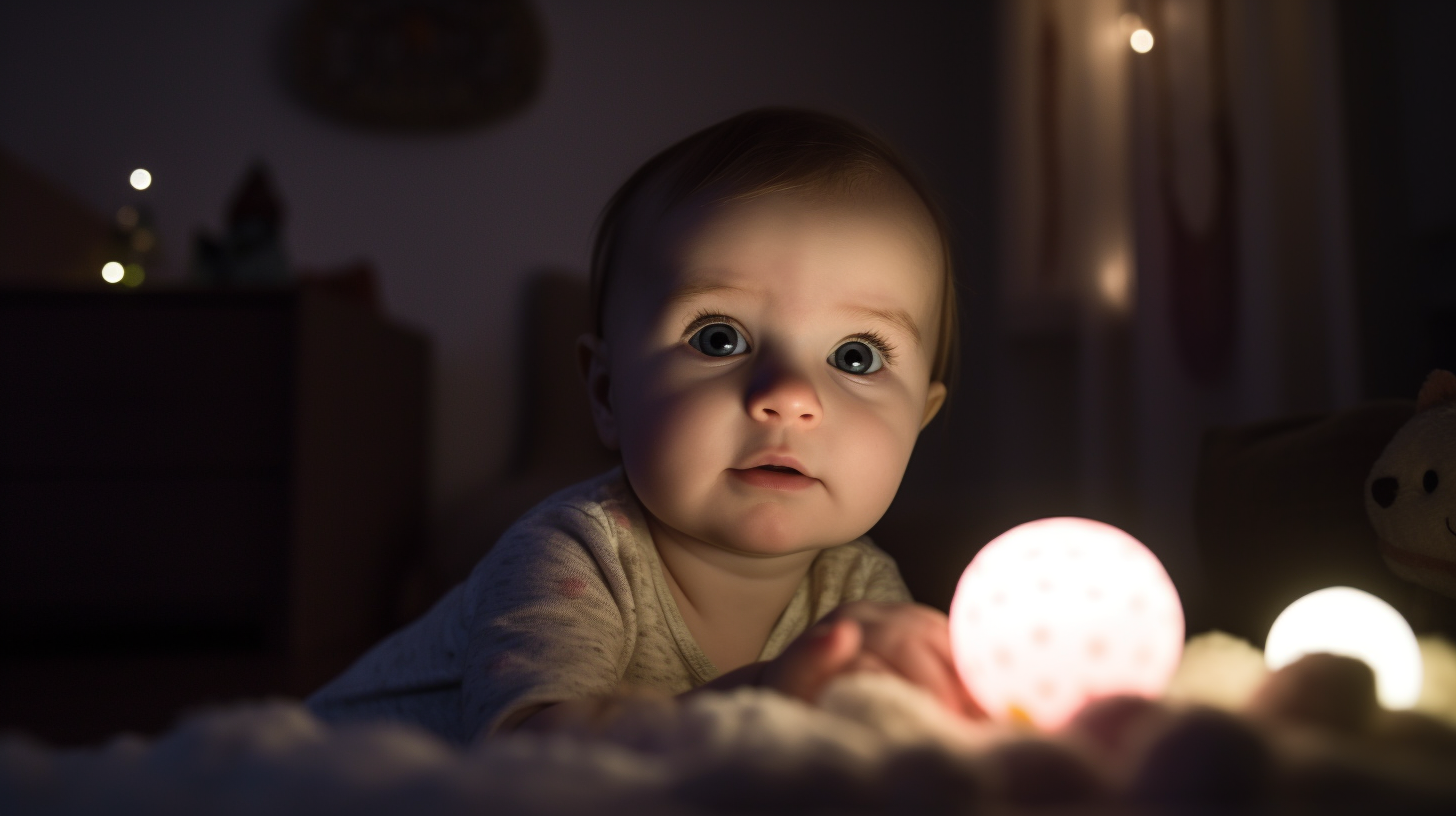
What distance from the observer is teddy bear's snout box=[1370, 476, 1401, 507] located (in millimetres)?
680

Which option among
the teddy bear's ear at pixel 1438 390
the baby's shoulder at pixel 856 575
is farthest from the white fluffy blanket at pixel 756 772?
the baby's shoulder at pixel 856 575

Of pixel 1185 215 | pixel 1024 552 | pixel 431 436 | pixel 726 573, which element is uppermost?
pixel 1185 215

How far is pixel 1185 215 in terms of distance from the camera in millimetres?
1741

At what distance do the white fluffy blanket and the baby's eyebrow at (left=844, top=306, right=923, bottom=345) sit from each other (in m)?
0.44

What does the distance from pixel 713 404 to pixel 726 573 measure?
0.21 m

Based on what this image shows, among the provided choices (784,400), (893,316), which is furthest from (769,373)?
(893,316)

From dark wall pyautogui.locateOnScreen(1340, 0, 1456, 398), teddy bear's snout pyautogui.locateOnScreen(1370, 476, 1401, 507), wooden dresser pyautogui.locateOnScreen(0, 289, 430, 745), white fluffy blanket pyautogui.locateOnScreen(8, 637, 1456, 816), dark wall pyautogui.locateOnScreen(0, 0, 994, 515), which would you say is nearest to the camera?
white fluffy blanket pyautogui.locateOnScreen(8, 637, 1456, 816)

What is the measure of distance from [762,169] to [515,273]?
2356 millimetres

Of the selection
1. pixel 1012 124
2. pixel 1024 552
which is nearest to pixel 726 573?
pixel 1024 552

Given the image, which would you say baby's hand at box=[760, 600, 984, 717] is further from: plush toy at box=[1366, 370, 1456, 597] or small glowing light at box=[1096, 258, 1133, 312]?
small glowing light at box=[1096, 258, 1133, 312]

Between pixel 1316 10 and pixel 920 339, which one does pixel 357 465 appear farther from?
pixel 1316 10

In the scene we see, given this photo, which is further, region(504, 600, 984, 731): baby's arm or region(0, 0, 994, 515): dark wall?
region(0, 0, 994, 515): dark wall

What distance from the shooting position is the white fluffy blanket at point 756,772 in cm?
27

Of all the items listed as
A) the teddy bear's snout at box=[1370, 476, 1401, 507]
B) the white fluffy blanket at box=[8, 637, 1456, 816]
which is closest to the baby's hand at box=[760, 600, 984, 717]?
the white fluffy blanket at box=[8, 637, 1456, 816]
